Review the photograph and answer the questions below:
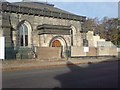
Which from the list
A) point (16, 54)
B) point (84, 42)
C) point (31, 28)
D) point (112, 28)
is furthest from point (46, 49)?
point (112, 28)

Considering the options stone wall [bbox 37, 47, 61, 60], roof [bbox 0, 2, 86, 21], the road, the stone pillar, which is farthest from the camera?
roof [bbox 0, 2, 86, 21]

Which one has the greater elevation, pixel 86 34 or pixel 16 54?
pixel 86 34

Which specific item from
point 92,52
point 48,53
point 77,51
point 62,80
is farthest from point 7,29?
point 62,80

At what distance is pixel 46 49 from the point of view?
33.2m

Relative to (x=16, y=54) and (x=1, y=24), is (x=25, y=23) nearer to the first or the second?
(x=1, y=24)

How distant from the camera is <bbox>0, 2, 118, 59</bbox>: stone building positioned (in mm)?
33875

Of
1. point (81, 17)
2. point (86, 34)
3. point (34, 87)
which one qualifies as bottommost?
point (34, 87)

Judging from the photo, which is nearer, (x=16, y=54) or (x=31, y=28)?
(x=16, y=54)

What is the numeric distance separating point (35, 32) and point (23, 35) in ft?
6.35

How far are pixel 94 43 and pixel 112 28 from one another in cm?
3621

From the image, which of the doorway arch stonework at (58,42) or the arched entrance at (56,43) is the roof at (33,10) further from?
the arched entrance at (56,43)

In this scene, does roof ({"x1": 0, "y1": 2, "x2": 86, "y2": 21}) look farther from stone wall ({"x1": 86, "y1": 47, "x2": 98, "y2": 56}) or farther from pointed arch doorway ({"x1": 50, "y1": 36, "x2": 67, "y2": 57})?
stone wall ({"x1": 86, "y1": 47, "x2": 98, "y2": 56})

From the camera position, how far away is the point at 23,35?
125ft

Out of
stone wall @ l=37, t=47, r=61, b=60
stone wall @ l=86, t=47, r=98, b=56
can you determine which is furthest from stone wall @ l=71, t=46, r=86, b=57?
stone wall @ l=37, t=47, r=61, b=60
